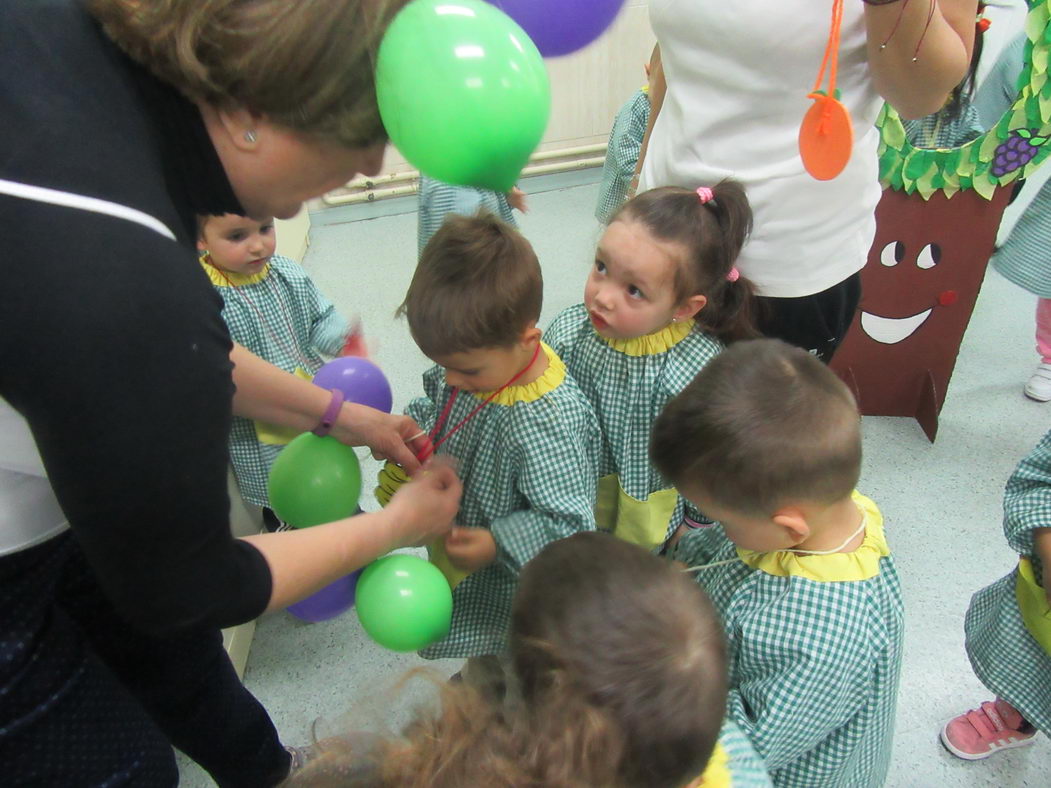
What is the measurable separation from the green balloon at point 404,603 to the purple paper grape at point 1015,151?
1585mm

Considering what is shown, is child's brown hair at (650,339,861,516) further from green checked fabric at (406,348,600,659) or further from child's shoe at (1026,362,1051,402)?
child's shoe at (1026,362,1051,402)

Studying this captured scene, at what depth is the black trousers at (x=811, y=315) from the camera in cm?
116

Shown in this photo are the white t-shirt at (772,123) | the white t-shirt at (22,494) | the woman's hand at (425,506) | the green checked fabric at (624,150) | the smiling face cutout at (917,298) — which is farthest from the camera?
the green checked fabric at (624,150)

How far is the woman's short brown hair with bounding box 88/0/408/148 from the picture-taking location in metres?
0.48

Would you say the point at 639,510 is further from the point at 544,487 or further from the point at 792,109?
the point at 792,109

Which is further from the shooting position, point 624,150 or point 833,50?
point 624,150

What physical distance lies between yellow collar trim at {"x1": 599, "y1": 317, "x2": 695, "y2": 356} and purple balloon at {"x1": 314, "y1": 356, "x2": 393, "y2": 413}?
1.42 ft

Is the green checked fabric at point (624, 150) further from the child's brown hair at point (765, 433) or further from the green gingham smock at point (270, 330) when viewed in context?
the child's brown hair at point (765, 433)

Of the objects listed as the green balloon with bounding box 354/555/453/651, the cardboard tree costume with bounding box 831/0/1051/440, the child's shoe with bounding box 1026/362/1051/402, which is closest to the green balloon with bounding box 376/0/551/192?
the green balloon with bounding box 354/555/453/651

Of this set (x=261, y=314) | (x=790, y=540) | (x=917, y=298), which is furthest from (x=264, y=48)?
(x=917, y=298)

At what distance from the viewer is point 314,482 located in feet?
3.36

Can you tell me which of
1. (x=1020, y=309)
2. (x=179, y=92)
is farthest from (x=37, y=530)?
(x=1020, y=309)

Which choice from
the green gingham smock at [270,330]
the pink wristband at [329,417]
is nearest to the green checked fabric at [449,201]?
the green gingham smock at [270,330]

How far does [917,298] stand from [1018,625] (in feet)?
3.44
